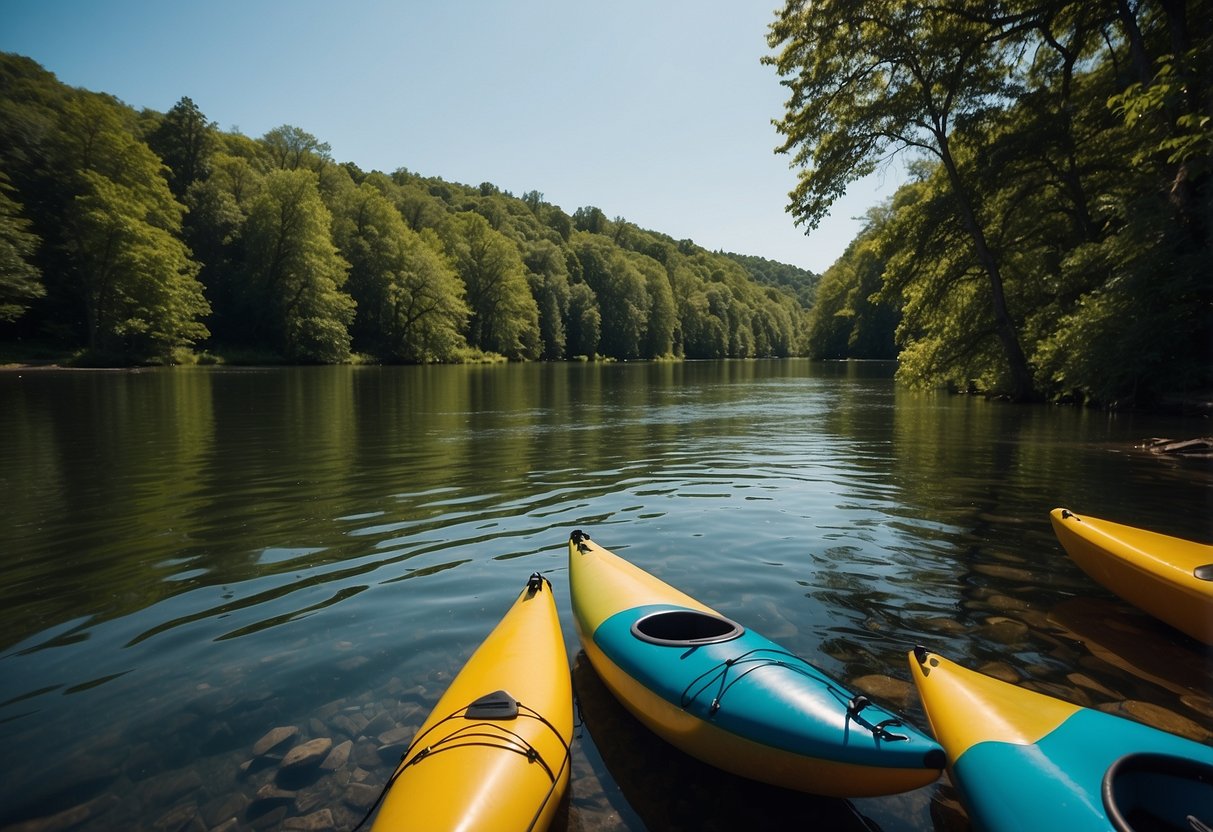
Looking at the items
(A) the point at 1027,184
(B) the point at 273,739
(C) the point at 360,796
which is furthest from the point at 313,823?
(A) the point at 1027,184

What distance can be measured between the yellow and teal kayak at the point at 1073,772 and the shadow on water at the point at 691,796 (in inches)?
27.2

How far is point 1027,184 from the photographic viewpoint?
2167cm

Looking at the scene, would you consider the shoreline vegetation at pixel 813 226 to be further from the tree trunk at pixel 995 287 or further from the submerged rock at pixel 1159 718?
the submerged rock at pixel 1159 718

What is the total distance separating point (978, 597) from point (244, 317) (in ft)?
190

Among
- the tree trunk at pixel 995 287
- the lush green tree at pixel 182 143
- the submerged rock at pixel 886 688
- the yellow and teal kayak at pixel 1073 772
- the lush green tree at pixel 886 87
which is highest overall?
the lush green tree at pixel 182 143

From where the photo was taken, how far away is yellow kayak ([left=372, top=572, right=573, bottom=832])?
247 centimetres

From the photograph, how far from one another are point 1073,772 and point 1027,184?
25.1m

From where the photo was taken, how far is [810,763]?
281 centimetres

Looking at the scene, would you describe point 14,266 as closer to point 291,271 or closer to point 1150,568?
point 291,271

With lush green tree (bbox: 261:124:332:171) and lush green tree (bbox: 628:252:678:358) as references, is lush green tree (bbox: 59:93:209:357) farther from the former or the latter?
lush green tree (bbox: 628:252:678:358)

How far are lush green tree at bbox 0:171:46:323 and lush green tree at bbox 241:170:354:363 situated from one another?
14.2m

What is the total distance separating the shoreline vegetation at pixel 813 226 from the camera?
17.0 m

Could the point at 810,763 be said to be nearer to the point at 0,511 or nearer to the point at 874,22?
the point at 0,511

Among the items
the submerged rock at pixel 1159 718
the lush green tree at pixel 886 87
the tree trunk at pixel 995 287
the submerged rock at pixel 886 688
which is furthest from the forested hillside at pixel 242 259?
the submerged rock at pixel 1159 718
